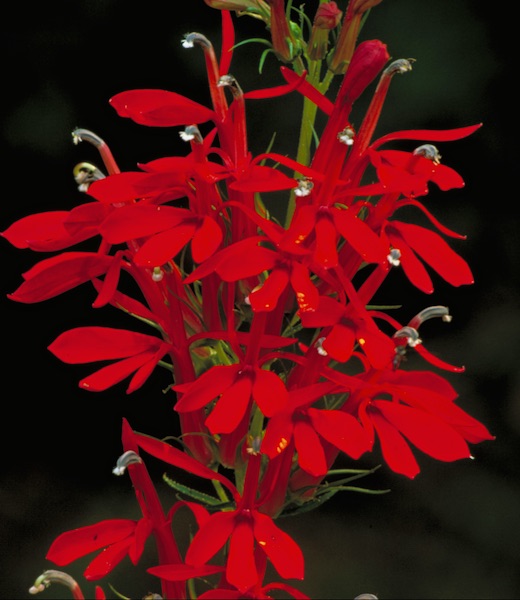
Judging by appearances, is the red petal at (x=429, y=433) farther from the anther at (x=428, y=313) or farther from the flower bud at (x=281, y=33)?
the flower bud at (x=281, y=33)

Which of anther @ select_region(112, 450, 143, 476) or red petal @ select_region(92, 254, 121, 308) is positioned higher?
red petal @ select_region(92, 254, 121, 308)

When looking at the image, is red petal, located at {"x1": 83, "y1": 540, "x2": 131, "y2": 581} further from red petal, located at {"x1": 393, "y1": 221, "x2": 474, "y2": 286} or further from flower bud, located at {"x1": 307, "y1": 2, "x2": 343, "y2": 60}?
flower bud, located at {"x1": 307, "y1": 2, "x2": 343, "y2": 60}

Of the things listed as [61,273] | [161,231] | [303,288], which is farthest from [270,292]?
[61,273]

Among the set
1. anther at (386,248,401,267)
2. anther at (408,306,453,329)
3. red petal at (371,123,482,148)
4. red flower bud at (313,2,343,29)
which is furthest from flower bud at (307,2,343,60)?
anther at (408,306,453,329)

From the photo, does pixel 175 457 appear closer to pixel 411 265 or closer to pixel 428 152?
pixel 411 265

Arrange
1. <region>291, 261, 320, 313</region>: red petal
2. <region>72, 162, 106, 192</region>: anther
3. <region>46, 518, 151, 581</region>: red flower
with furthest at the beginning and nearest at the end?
<region>72, 162, 106, 192</region>: anther → <region>46, 518, 151, 581</region>: red flower → <region>291, 261, 320, 313</region>: red petal

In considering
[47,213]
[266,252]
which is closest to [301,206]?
[266,252]

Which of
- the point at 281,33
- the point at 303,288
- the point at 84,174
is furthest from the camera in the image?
the point at 84,174
